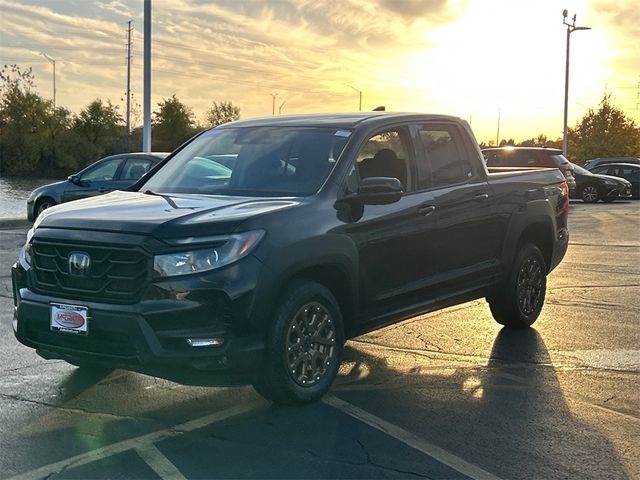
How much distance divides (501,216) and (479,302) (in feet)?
7.03

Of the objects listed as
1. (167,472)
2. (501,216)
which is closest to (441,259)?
(501,216)

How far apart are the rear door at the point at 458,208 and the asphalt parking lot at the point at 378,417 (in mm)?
714

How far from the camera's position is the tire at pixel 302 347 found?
183 inches

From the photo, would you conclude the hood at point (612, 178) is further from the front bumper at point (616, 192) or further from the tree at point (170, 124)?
the tree at point (170, 124)

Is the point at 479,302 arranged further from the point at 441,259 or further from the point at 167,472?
the point at 167,472

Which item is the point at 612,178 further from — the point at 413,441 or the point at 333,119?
the point at 413,441

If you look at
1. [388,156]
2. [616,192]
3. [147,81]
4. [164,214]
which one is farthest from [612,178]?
[164,214]

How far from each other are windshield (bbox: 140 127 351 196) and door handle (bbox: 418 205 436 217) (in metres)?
0.79

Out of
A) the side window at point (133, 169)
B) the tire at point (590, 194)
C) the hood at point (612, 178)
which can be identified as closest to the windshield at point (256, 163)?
the side window at point (133, 169)

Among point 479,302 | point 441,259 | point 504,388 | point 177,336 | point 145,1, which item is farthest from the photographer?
point 145,1

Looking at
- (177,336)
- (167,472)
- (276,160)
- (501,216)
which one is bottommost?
(167,472)

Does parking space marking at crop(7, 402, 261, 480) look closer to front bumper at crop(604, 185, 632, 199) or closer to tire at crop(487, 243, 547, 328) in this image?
tire at crop(487, 243, 547, 328)

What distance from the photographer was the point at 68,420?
15.3 ft

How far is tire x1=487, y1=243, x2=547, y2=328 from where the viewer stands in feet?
23.1
